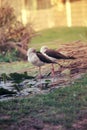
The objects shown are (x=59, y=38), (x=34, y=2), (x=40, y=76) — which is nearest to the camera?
(x=40, y=76)

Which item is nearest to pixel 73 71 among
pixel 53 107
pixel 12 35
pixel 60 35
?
pixel 53 107

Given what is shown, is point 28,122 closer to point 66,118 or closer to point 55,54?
point 66,118

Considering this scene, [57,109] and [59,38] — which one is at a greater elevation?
[57,109]

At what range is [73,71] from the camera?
10.5 m

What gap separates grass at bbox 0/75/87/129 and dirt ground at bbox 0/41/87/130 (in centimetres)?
10

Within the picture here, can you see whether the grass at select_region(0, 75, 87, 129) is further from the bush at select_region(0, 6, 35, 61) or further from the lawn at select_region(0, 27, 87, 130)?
the bush at select_region(0, 6, 35, 61)

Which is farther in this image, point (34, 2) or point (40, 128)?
point (34, 2)

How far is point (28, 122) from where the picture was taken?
685 cm

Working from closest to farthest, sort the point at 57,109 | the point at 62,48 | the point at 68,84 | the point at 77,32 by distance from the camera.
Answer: the point at 57,109, the point at 68,84, the point at 62,48, the point at 77,32

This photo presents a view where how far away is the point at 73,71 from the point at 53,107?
3.07 meters

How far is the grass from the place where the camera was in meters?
6.96

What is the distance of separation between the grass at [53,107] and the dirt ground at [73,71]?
10 cm

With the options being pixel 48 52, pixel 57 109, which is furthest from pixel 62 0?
pixel 57 109

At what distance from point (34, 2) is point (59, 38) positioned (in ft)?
21.5
